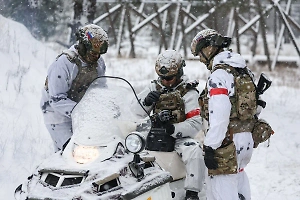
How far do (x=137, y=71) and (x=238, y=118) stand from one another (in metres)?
11.0

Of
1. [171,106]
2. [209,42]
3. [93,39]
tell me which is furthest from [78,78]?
[209,42]

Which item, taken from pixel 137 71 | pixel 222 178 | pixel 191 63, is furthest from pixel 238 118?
pixel 191 63

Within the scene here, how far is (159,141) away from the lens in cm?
530

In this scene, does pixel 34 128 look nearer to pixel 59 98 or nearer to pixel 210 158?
pixel 59 98

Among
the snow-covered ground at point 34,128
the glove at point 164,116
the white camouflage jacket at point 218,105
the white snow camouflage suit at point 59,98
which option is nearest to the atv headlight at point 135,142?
the white camouflage jacket at point 218,105

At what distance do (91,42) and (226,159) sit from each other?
2.06 metres

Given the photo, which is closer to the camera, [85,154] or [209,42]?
[85,154]

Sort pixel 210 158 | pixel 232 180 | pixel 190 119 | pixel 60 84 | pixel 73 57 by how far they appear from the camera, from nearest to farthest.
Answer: pixel 210 158
pixel 232 180
pixel 190 119
pixel 60 84
pixel 73 57

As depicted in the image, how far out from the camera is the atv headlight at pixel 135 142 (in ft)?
13.6

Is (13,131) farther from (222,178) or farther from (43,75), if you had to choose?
(222,178)

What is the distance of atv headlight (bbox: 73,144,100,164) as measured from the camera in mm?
4156

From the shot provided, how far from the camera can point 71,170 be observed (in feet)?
13.1

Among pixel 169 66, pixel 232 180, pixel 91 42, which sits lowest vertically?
pixel 232 180

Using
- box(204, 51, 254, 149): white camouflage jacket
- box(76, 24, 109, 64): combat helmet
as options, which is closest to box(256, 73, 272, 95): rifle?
box(204, 51, 254, 149): white camouflage jacket
